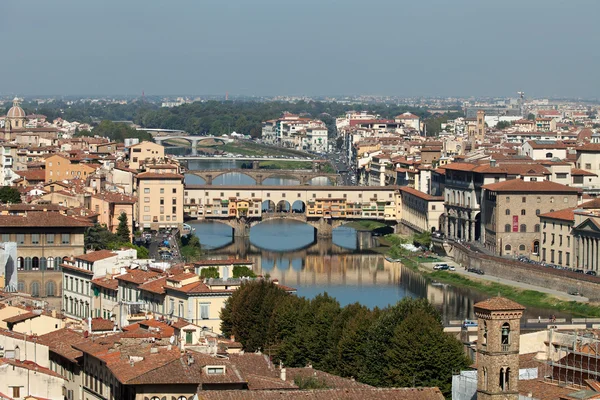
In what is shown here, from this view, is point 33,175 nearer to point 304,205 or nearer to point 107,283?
point 304,205

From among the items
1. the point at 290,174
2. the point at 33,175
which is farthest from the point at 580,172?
the point at 290,174

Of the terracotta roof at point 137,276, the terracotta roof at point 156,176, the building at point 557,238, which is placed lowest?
the building at point 557,238

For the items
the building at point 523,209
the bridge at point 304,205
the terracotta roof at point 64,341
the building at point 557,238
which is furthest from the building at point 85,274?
the bridge at point 304,205

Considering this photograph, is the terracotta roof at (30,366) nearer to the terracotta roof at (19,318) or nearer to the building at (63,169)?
the terracotta roof at (19,318)

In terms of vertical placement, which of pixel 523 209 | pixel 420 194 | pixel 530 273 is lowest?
pixel 530 273

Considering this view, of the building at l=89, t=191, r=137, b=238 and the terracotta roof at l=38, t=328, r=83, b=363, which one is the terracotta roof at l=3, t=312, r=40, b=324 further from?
the building at l=89, t=191, r=137, b=238

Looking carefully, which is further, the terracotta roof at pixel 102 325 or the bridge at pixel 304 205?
the bridge at pixel 304 205
